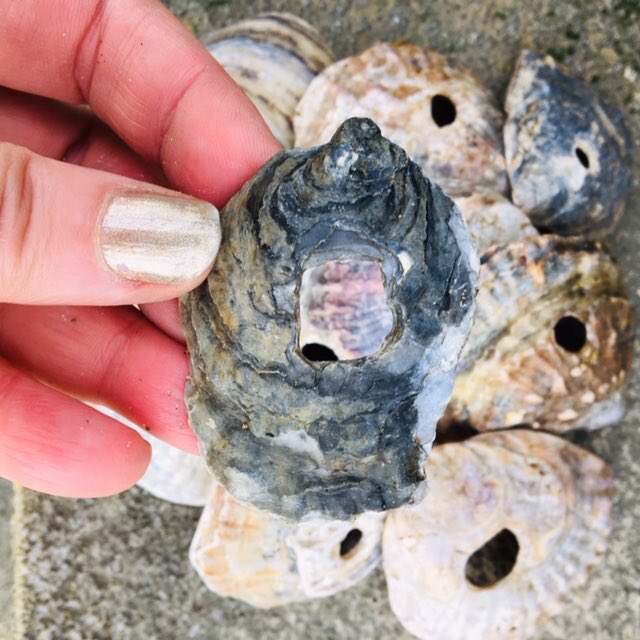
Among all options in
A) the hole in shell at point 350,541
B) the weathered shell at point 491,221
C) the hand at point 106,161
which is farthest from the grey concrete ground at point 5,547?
the weathered shell at point 491,221

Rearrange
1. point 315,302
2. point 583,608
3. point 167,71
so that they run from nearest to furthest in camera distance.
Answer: point 167,71
point 315,302
point 583,608

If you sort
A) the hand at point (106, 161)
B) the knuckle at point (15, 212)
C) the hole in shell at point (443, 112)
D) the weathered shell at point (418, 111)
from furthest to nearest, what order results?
the hole in shell at point (443, 112) < the weathered shell at point (418, 111) < the hand at point (106, 161) < the knuckle at point (15, 212)

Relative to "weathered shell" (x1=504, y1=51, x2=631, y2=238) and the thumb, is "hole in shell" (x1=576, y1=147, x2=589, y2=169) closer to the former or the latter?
"weathered shell" (x1=504, y1=51, x2=631, y2=238)

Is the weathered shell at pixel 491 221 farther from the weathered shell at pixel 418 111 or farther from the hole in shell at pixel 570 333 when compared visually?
the hole in shell at pixel 570 333

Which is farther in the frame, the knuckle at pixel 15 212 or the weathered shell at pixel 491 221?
the weathered shell at pixel 491 221

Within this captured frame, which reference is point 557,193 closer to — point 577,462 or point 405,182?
point 577,462

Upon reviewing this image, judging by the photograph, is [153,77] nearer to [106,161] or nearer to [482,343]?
[106,161]

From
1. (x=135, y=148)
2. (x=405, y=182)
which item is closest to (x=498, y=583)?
(x=405, y=182)
